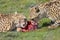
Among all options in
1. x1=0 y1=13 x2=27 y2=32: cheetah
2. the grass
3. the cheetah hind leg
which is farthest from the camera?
x1=0 y1=13 x2=27 y2=32: cheetah

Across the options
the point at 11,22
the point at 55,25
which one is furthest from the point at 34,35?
the point at 11,22

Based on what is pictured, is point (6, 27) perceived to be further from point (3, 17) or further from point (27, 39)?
point (27, 39)

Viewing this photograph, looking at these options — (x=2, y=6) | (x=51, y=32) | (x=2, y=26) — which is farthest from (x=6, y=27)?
(x=2, y=6)

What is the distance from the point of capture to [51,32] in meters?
8.45

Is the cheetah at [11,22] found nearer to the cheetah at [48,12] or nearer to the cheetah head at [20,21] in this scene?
the cheetah head at [20,21]

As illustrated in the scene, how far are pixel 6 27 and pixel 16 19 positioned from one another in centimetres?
44

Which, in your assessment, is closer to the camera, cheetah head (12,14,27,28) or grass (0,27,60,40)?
grass (0,27,60,40)

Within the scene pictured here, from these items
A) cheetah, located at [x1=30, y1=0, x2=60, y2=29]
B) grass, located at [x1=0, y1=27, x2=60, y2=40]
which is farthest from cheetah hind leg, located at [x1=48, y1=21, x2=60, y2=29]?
grass, located at [x1=0, y1=27, x2=60, y2=40]

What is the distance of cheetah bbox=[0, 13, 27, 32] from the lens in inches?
380

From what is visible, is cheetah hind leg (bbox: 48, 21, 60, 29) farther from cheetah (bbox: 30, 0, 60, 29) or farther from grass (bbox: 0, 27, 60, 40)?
grass (bbox: 0, 27, 60, 40)

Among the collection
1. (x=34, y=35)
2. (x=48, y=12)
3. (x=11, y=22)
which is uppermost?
(x=48, y=12)

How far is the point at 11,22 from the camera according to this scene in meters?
9.76

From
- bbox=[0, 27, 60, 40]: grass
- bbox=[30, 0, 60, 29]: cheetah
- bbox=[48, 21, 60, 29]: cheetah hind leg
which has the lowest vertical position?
bbox=[0, 27, 60, 40]: grass

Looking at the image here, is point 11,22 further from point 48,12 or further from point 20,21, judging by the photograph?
point 48,12
